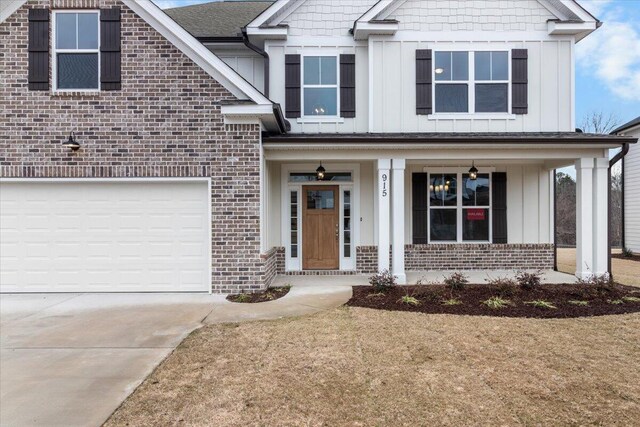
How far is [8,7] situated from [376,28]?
7.65m

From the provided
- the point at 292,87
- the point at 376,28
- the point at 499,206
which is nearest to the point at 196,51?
the point at 292,87

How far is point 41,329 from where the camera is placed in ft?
18.1

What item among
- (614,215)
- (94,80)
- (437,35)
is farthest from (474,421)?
(614,215)

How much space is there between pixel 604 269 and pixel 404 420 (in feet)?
25.4

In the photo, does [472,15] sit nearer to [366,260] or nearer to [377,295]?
[366,260]

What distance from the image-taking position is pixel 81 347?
480cm

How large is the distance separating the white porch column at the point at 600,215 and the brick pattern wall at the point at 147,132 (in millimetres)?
7311

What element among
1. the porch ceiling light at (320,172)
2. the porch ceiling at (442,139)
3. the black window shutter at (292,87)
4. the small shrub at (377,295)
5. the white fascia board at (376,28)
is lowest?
the small shrub at (377,295)

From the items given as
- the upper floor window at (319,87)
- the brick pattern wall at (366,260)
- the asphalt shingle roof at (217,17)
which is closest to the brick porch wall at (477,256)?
the brick pattern wall at (366,260)

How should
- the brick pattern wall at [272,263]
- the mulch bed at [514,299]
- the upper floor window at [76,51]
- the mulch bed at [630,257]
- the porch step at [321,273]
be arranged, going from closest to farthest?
1. the mulch bed at [514,299]
2. the upper floor window at [76,51]
3. the brick pattern wall at [272,263]
4. the porch step at [321,273]
5. the mulch bed at [630,257]

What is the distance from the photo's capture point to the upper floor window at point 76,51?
7.61 m

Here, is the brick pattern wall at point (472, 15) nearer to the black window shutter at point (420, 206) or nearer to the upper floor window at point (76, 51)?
the black window shutter at point (420, 206)

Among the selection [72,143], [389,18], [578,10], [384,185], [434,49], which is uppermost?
[578,10]

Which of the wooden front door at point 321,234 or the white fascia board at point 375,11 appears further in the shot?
the wooden front door at point 321,234
